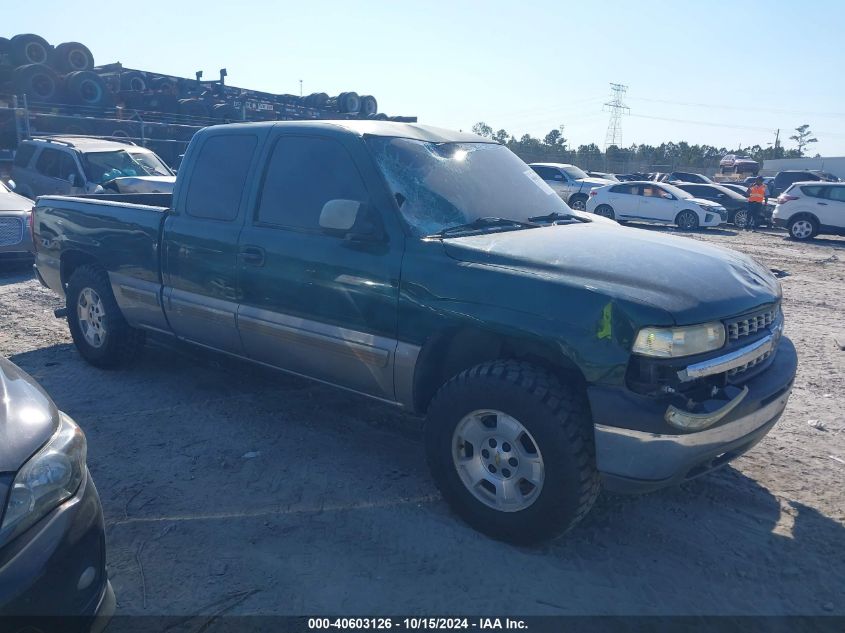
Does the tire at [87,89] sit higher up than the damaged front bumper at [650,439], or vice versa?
the tire at [87,89]

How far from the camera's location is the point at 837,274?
472 inches

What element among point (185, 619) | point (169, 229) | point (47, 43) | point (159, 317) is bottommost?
point (185, 619)

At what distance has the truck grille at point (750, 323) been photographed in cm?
323

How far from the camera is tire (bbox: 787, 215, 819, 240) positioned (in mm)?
18266

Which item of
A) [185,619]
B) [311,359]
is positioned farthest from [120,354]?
[185,619]

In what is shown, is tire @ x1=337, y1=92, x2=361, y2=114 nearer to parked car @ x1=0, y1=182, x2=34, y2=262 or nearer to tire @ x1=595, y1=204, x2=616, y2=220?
tire @ x1=595, y1=204, x2=616, y2=220

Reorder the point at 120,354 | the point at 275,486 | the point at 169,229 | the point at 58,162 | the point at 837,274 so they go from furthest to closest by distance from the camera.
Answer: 1. the point at 58,162
2. the point at 837,274
3. the point at 120,354
4. the point at 169,229
5. the point at 275,486

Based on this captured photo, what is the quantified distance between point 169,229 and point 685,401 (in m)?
3.70

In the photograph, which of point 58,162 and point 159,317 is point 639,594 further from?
point 58,162

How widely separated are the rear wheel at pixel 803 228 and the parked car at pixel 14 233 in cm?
1797

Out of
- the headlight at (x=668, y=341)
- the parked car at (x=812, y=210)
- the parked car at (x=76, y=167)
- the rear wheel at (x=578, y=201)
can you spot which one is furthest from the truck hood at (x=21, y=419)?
the rear wheel at (x=578, y=201)

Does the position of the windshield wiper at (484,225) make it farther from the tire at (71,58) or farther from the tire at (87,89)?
the tire at (71,58)

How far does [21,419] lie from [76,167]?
1160cm

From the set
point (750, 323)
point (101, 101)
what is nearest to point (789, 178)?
point (101, 101)
